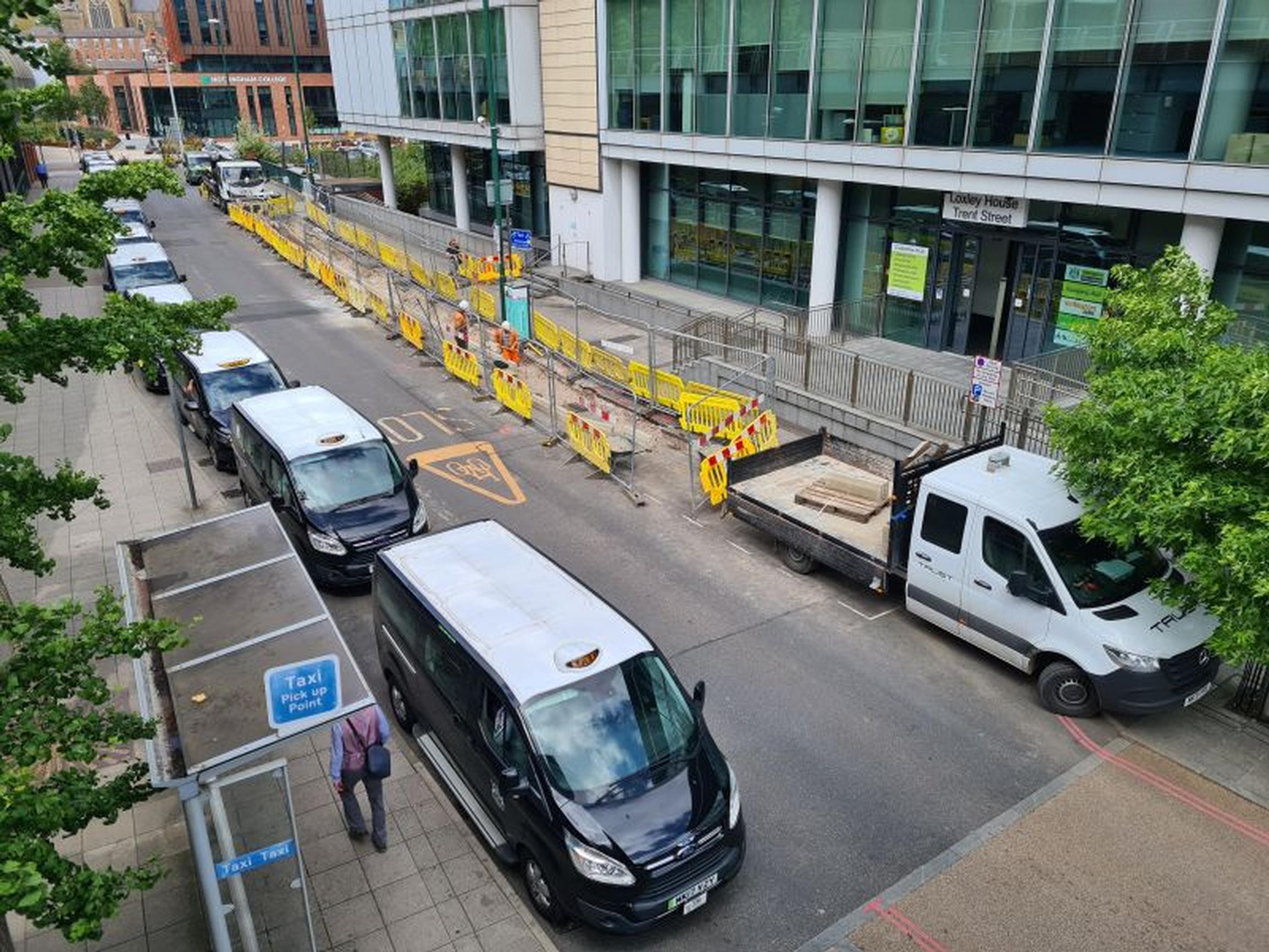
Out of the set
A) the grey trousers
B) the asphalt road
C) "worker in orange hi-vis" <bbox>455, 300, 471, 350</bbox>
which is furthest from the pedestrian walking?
"worker in orange hi-vis" <bbox>455, 300, 471, 350</bbox>

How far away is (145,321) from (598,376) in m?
15.4

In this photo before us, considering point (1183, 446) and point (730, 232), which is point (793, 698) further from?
point (730, 232)

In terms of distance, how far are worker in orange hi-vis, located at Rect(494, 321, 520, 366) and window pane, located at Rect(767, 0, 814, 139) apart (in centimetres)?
811

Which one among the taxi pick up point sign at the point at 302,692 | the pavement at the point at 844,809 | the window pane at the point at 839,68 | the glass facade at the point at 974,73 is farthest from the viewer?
the window pane at the point at 839,68

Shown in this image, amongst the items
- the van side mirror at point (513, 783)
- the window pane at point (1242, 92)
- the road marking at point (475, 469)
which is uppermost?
the window pane at point (1242, 92)

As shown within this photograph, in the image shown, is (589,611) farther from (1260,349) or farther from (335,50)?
(335,50)

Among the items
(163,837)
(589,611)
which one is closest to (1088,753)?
(589,611)

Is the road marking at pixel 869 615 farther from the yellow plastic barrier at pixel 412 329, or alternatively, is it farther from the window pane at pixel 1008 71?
the yellow plastic barrier at pixel 412 329

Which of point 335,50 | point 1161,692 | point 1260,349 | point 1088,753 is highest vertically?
point 335,50

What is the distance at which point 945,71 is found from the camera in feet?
58.9

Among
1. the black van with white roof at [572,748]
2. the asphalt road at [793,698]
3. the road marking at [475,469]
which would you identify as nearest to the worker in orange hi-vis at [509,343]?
the road marking at [475,469]

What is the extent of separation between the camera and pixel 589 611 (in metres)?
8.17

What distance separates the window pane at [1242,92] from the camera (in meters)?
13.7

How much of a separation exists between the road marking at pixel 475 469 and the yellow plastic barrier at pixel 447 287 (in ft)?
37.7
